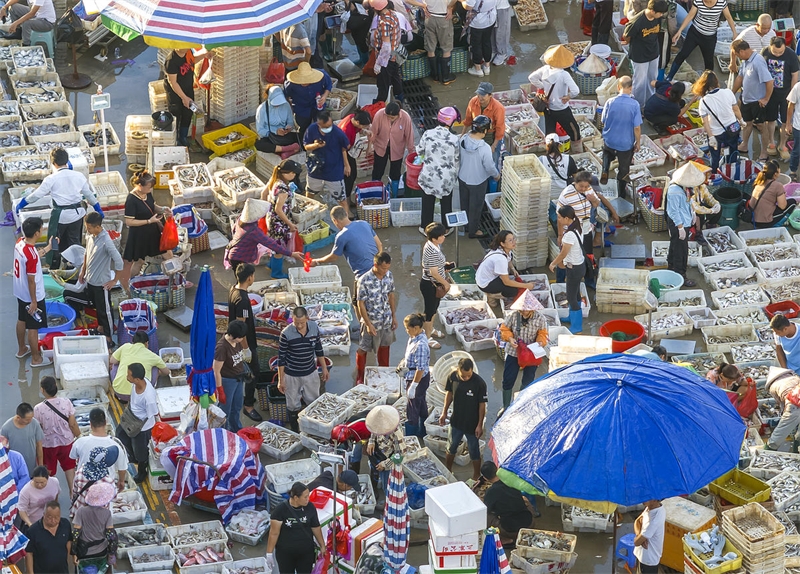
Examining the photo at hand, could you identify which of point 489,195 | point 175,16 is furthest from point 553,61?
point 175,16

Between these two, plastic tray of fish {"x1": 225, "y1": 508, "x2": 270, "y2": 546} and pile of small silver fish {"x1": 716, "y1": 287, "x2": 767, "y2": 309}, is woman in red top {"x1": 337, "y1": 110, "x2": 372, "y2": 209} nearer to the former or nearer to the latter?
pile of small silver fish {"x1": 716, "y1": 287, "x2": 767, "y2": 309}

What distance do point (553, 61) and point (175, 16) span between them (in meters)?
4.95

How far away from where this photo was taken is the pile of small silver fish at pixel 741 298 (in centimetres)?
1612

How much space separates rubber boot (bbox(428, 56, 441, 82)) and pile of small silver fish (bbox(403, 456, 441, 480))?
26.5ft

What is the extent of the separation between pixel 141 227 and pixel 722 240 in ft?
22.6

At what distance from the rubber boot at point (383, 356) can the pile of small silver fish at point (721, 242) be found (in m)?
4.45

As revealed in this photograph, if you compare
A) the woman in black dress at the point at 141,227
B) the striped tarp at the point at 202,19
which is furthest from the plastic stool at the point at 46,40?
the woman in black dress at the point at 141,227

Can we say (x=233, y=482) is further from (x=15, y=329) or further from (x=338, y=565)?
(x=15, y=329)

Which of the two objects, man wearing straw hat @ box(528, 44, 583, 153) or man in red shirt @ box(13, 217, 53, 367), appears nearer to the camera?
man in red shirt @ box(13, 217, 53, 367)

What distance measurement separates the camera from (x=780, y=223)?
17344 millimetres

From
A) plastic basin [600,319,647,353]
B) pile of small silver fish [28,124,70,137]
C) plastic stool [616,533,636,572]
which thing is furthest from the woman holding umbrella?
pile of small silver fish [28,124,70,137]

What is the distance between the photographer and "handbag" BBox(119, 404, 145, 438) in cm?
1331

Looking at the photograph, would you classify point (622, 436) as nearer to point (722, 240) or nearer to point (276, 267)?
point (276, 267)

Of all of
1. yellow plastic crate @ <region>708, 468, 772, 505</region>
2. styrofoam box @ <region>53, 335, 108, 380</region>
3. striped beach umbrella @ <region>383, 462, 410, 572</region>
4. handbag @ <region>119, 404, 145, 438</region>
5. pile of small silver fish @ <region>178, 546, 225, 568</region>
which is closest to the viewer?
striped beach umbrella @ <region>383, 462, 410, 572</region>
